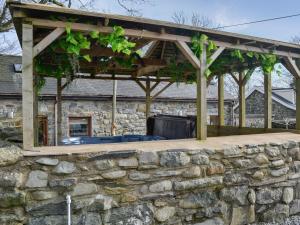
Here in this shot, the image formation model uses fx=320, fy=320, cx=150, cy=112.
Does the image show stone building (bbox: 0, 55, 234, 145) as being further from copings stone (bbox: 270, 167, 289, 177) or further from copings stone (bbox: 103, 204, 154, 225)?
copings stone (bbox: 270, 167, 289, 177)

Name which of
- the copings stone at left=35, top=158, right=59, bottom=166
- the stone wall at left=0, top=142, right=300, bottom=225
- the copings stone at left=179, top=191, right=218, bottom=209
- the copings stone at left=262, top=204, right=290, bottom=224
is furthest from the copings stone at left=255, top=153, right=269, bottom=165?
the copings stone at left=35, top=158, right=59, bottom=166

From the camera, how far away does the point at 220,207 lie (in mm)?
4387

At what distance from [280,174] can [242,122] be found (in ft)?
8.36

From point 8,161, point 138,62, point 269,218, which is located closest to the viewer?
point 8,161

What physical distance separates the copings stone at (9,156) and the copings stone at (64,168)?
0.40 meters

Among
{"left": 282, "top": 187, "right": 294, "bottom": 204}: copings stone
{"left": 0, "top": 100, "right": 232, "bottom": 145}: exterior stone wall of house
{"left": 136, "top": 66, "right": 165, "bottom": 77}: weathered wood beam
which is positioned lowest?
{"left": 282, "top": 187, "right": 294, "bottom": 204}: copings stone

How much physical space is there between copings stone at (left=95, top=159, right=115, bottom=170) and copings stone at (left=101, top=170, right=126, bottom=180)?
0.07m

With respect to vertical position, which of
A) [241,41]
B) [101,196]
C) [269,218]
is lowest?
[269,218]

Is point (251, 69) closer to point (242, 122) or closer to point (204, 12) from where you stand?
point (242, 122)

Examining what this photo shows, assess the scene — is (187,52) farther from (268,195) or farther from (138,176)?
(268,195)

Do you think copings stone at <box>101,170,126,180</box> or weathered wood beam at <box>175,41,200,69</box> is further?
weathered wood beam at <box>175,41,200,69</box>

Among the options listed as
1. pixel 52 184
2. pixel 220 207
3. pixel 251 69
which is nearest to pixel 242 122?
pixel 251 69

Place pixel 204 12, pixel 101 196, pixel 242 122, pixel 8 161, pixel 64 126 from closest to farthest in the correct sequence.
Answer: pixel 8 161 < pixel 101 196 < pixel 242 122 < pixel 64 126 < pixel 204 12

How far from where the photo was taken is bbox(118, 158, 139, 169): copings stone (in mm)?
3764
